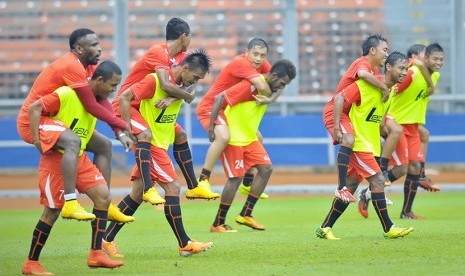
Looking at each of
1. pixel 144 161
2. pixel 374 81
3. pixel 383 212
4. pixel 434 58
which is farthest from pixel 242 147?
pixel 434 58

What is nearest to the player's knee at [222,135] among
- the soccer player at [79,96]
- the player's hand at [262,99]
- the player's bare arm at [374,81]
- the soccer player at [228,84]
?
the soccer player at [228,84]

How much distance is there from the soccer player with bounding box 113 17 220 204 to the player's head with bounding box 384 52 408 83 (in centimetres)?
227

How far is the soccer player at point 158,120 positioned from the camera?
11297 millimetres

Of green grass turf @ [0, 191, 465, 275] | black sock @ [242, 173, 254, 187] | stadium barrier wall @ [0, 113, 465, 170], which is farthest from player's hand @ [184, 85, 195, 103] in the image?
stadium barrier wall @ [0, 113, 465, 170]

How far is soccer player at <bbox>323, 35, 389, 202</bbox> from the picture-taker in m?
12.1

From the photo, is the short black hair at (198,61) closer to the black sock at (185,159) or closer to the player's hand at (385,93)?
the black sock at (185,159)

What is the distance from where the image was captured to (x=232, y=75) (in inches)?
564

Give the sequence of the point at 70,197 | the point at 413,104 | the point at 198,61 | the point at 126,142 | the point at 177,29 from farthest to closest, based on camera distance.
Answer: the point at 413,104
the point at 177,29
the point at 198,61
the point at 126,142
the point at 70,197

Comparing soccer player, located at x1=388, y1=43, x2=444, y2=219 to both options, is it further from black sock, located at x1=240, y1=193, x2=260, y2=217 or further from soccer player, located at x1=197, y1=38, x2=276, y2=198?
black sock, located at x1=240, y1=193, x2=260, y2=217

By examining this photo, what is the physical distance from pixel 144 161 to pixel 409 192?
4963 mm

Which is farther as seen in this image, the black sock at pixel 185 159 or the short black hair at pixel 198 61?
the black sock at pixel 185 159

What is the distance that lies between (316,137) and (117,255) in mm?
14018

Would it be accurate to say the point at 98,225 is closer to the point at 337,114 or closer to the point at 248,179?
the point at 337,114

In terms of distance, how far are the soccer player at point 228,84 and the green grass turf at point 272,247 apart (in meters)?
0.98
